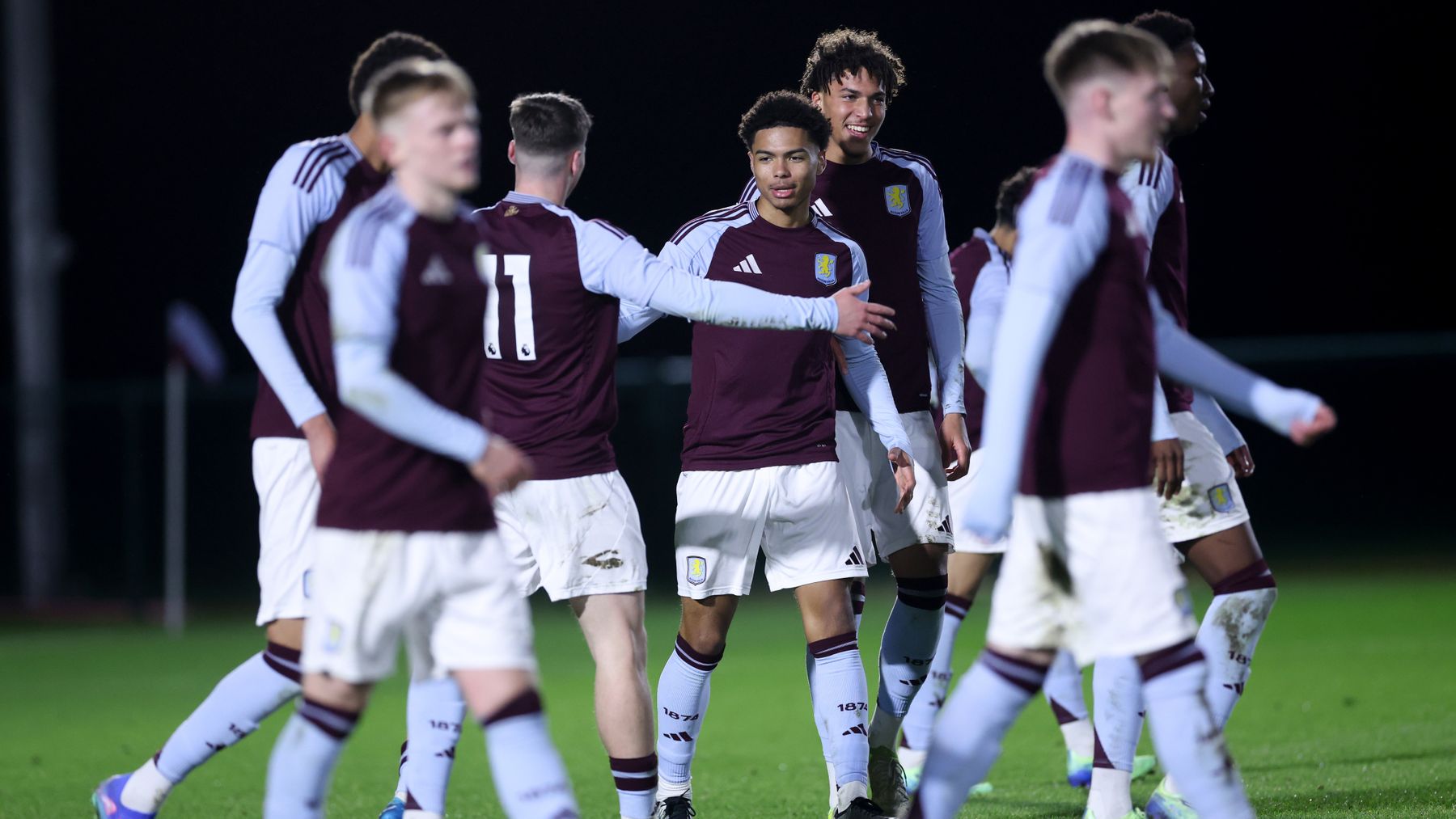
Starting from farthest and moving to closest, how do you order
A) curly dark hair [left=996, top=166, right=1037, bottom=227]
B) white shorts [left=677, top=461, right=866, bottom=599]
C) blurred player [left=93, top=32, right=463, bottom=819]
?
curly dark hair [left=996, top=166, right=1037, bottom=227] < white shorts [left=677, top=461, right=866, bottom=599] < blurred player [left=93, top=32, right=463, bottom=819]

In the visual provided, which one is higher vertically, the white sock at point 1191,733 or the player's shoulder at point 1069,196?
the player's shoulder at point 1069,196

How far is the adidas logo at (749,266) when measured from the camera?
18.2 feet

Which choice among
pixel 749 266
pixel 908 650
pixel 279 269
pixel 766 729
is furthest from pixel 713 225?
pixel 766 729

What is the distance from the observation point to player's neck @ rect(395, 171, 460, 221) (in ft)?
12.2

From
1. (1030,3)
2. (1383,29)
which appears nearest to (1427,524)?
(1383,29)

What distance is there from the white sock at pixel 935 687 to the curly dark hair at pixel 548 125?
8.00 ft

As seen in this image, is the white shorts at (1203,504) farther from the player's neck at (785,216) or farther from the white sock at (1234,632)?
the player's neck at (785,216)

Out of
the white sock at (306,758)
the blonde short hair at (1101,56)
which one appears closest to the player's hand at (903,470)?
the blonde short hair at (1101,56)

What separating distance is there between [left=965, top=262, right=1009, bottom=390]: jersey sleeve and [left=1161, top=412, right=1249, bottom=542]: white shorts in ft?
2.68

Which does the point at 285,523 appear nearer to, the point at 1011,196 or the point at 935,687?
the point at 935,687

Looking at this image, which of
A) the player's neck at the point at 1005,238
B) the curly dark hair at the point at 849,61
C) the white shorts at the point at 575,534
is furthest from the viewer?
the player's neck at the point at 1005,238

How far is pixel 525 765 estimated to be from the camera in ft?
12.2

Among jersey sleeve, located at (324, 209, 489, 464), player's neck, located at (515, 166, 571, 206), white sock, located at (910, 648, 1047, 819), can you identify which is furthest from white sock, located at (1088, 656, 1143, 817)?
jersey sleeve, located at (324, 209, 489, 464)

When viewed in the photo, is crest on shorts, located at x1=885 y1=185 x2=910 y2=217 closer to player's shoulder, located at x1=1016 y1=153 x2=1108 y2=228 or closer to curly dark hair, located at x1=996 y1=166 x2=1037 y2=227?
curly dark hair, located at x1=996 y1=166 x2=1037 y2=227
